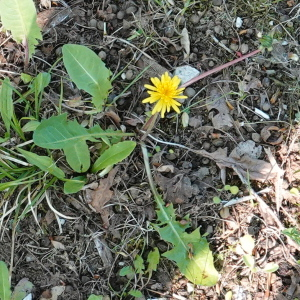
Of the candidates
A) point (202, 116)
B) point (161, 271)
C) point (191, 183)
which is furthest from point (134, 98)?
point (161, 271)

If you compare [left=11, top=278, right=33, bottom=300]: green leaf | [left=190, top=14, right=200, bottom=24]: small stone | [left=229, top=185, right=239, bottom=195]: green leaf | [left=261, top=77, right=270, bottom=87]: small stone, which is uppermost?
[left=190, top=14, right=200, bottom=24]: small stone

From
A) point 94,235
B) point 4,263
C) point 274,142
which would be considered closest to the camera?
point 4,263

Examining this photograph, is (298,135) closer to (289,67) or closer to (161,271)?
(289,67)

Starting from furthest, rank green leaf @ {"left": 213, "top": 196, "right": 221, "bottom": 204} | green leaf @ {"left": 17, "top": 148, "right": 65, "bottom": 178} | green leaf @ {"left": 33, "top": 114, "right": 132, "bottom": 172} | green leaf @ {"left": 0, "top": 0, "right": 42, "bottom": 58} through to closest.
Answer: green leaf @ {"left": 213, "top": 196, "right": 221, "bottom": 204}, green leaf @ {"left": 0, "top": 0, "right": 42, "bottom": 58}, green leaf @ {"left": 17, "top": 148, "right": 65, "bottom": 178}, green leaf @ {"left": 33, "top": 114, "right": 132, "bottom": 172}

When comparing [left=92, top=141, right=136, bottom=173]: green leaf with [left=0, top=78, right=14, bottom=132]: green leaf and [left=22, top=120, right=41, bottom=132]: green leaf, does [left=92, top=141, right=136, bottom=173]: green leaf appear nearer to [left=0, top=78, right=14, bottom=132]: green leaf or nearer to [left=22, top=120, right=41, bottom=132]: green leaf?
[left=22, top=120, right=41, bottom=132]: green leaf

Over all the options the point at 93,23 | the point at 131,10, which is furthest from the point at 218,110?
the point at 93,23

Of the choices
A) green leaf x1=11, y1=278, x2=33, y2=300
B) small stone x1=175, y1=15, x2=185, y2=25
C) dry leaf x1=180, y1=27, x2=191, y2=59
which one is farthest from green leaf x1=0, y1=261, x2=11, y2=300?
small stone x1=175, y1=15, x2=185, y2=25
